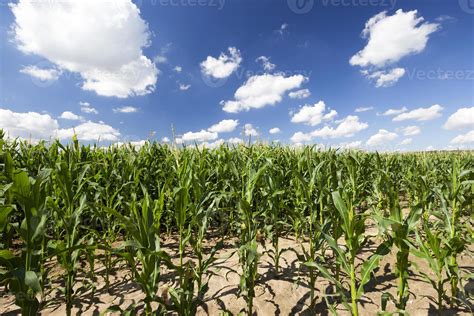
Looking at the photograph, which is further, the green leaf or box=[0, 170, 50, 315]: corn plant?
box=[0, 170, 50, 315]: corn plant

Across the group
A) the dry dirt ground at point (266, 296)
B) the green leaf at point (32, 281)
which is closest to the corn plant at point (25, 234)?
the green leaf at point (32, 281)

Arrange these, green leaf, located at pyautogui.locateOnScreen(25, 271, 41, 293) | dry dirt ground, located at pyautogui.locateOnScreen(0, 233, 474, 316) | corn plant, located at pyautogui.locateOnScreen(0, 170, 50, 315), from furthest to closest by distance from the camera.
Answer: dry dirt ground, located at pyautogui.locateOnScreen(0, 233, 474, 316) < corn plant, located at pyautogui.locateOnScreen(0, 170, 50, 315) < green leaf, located at pyautogui.locateOnScreen(25, 271, 41, 293)

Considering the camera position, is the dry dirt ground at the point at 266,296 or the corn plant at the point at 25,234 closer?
the corn plant at the point at 25,234

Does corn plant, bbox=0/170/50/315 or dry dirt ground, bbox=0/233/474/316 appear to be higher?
corn plant, bbox=0/170/50/315

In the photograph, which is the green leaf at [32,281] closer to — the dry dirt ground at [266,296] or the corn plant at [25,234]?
the corn plant at [25,234]

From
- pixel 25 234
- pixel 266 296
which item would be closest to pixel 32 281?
pixel 25 234

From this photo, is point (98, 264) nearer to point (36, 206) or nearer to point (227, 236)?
point (227, 236)

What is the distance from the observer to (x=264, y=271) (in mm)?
3053

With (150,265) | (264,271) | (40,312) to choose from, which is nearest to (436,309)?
(264,271)

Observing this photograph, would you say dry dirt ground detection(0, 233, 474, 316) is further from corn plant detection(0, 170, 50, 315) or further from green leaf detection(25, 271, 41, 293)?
green leaf detection(25, 271, 41, 293)

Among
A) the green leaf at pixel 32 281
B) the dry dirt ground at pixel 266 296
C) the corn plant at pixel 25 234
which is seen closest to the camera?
the green leaf at pixel 32 281

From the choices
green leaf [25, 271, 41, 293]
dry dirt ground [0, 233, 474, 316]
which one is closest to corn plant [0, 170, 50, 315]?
green leaf [25, 271, 41, 293]

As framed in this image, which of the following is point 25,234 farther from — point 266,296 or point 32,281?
point 266,296

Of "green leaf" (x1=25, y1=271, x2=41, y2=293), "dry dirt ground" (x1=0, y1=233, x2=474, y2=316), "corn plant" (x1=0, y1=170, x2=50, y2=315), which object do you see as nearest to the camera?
"green leaf" (x1=25, y1=271, x2=41, y2=293)
